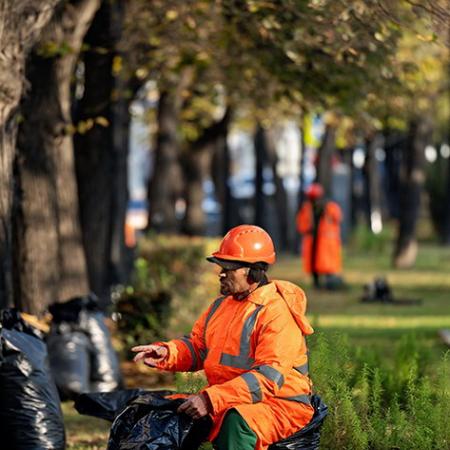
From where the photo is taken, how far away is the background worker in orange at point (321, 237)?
24.4 metres

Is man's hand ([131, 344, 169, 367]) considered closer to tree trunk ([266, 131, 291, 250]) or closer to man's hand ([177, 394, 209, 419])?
man's hand ([177, 394, 209, 419])

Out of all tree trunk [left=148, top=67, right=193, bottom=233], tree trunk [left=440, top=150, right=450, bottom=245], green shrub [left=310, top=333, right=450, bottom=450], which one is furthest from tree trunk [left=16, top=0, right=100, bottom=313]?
tree trunk [left=440, top=150, right=450, bottom=245]

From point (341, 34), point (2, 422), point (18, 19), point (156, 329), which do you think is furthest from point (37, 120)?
point (2, 422)

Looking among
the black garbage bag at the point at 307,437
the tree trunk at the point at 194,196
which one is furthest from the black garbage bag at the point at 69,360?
the tree trunk at the point at 194,196

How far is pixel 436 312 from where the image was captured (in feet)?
67.7

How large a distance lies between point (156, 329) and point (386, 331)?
167 inches

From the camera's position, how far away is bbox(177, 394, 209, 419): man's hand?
6.72 meters

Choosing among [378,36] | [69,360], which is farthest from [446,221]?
[378,36]

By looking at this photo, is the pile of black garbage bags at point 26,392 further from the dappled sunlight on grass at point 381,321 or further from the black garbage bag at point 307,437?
the dappled sunlight on grass at point 381,321

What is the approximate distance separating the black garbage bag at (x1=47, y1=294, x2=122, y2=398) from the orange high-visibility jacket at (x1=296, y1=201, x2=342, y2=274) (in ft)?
39.0

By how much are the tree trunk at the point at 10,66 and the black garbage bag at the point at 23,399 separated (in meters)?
1.02

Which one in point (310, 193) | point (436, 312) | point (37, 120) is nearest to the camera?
point (37, 120)

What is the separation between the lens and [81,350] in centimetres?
1221

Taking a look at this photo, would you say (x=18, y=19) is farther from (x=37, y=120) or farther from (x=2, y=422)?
(x=37, y=120)
